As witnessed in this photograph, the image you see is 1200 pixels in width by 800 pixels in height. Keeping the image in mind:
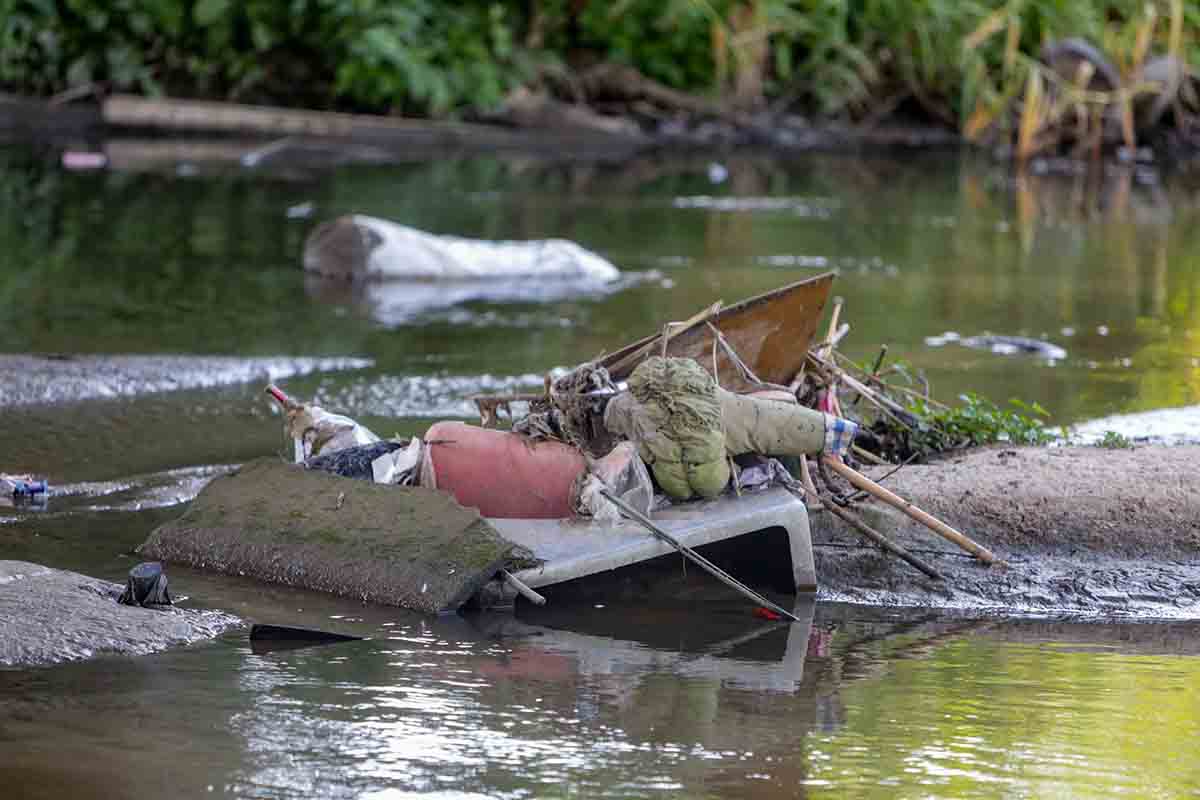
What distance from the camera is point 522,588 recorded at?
6.28 metres

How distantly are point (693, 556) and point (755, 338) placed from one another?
1311 millimetres

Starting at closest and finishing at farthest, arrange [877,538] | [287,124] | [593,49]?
[877,538], [287,124], [593,49]

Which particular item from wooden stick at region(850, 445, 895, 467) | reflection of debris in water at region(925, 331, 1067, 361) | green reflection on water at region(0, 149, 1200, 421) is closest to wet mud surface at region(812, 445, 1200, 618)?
wooden stick at region(850, 445, 895, 467)

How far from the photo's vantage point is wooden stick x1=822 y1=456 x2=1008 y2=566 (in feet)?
22.5

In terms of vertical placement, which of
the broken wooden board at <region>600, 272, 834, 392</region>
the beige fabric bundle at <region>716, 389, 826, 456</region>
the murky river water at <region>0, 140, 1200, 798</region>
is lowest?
the murky river water at <region>0, 140, 1200, 798</region>

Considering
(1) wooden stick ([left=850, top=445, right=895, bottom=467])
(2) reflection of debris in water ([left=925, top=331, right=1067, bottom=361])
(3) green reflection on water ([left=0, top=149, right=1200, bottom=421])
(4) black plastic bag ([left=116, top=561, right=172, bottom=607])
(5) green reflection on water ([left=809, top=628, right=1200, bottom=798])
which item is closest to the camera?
(5) green reflection on water ([left=809, top=628, right=1200, bottom=798])

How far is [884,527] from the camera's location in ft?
23.6

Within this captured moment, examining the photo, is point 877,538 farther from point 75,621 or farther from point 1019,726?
point 75,621

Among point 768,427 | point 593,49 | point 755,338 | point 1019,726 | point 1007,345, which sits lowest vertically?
point 1007,345

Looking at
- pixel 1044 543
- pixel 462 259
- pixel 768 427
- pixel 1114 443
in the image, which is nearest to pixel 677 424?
pixel 768 427

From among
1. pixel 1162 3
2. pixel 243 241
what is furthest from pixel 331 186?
pixel 1162 3

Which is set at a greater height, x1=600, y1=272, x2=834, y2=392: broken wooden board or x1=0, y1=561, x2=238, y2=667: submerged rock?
x1=600, y1=272, x2=834, y2=392: broken wooden board

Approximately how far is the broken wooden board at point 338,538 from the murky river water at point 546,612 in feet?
0.38

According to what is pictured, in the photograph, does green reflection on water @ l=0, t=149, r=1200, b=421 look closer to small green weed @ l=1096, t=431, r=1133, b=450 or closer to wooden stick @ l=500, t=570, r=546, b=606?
small green weed @ l=1096, t=431, r=1133, b=450
